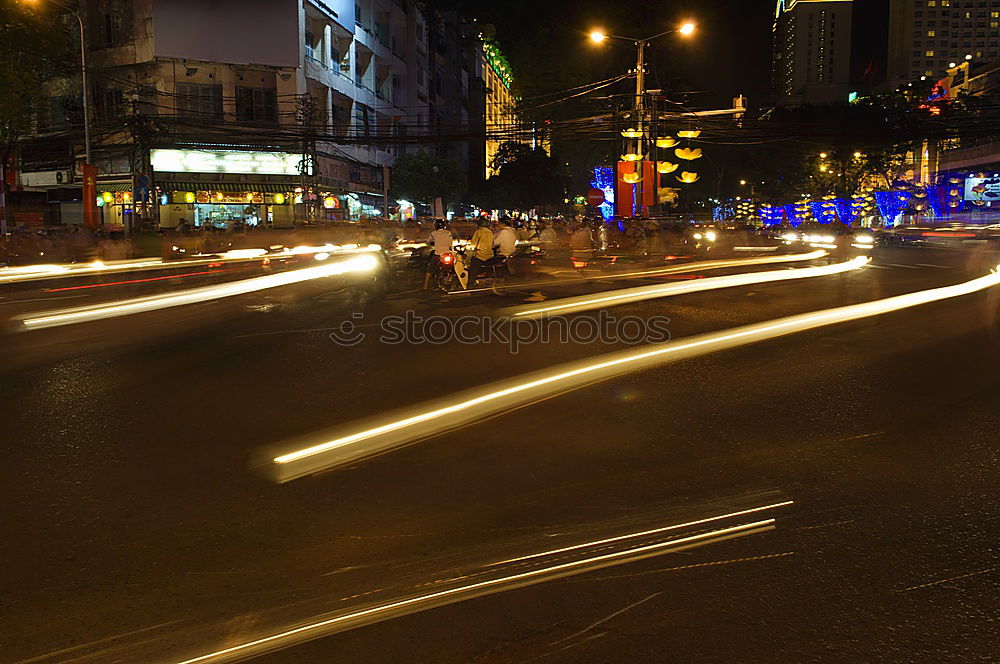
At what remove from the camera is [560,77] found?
44.6 m

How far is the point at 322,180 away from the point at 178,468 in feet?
138

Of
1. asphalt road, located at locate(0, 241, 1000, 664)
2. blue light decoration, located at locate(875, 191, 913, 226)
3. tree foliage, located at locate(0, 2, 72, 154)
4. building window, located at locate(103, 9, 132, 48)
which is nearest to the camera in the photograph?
asphalt road, located at locate(0, 241, 1000, 664)

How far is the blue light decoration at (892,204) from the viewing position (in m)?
69.4

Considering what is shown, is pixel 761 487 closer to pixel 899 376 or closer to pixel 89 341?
pixel 899 376

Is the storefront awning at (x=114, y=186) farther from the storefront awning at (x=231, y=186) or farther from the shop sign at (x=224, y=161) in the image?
the shop sign at (x=224, y=161)

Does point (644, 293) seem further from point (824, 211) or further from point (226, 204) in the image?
point (824, 211)

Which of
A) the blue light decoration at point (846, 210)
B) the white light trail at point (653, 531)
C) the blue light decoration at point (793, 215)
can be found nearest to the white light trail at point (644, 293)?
the white light trail at point (653, 531)

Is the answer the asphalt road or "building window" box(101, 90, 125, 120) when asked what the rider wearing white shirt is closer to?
the asphalt road

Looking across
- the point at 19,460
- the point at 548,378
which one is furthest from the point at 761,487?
the point at 19,460

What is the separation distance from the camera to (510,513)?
4.66 meters

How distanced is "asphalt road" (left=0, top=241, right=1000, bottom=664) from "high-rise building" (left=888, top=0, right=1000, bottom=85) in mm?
198824

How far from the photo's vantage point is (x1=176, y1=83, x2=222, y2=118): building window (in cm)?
4216

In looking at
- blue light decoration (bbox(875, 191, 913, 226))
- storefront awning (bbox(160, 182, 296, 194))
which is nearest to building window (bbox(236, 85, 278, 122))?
storefront awning (bbox(160, 182, 296, 194))

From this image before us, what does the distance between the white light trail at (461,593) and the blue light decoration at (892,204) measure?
73430mm
